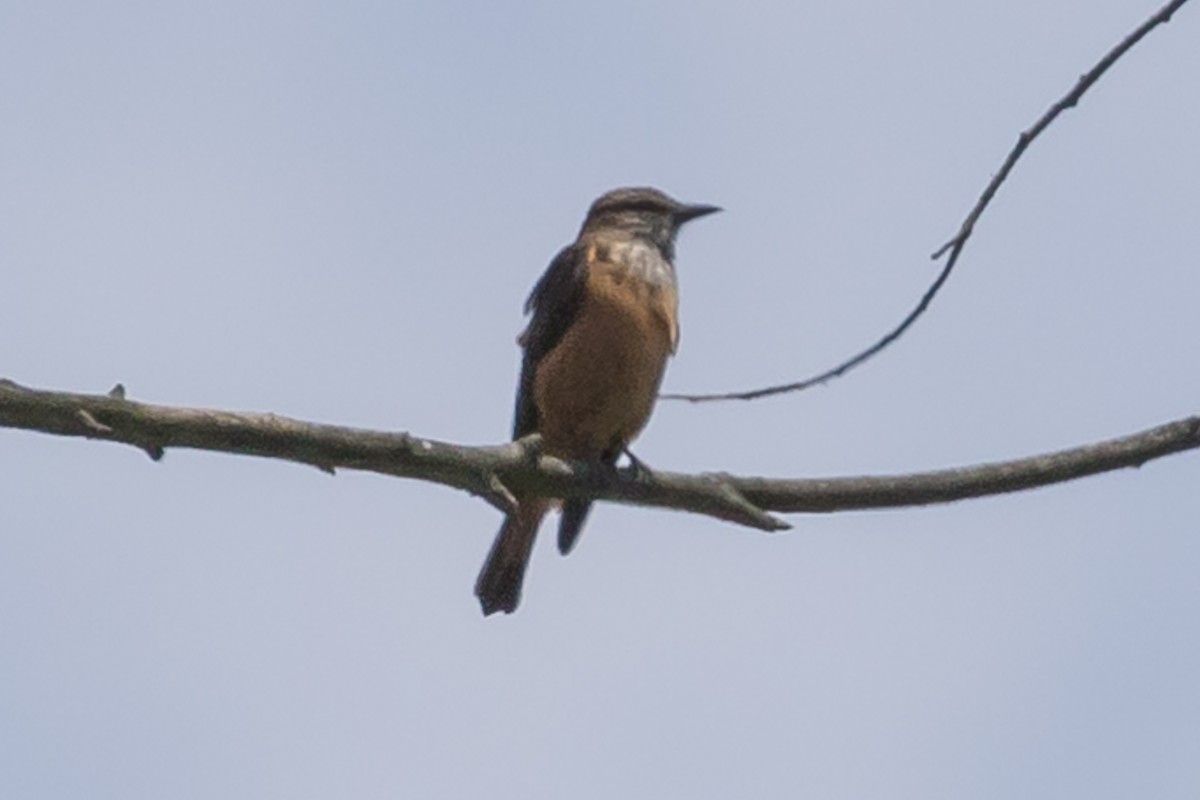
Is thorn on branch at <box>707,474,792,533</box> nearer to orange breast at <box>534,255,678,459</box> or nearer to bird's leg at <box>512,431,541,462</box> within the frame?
bird's leg at <box>512,431,541,462</box>

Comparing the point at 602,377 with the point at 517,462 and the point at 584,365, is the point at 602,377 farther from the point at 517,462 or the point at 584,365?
the point at 517,462

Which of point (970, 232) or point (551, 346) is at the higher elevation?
point (551, 346)

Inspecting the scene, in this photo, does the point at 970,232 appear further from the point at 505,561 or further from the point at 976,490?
the point at 505,561

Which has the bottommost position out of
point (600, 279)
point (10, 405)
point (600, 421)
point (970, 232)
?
point (10, 405)

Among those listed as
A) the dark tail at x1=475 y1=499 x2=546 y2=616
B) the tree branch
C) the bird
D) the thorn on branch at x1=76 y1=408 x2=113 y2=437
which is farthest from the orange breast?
the thorn on branch at x1=76 y1=408 x2=113 y2=437

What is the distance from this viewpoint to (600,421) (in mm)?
7316

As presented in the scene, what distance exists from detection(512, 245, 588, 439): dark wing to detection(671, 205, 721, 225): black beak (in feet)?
3.25

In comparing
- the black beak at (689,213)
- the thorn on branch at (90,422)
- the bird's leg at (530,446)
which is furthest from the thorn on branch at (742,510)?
the black beak at (689,213)

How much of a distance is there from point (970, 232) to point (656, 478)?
4.36 feet

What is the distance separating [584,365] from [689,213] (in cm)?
176

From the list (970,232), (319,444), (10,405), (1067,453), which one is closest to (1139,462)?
(1067,453)

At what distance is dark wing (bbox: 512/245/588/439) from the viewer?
7.64m

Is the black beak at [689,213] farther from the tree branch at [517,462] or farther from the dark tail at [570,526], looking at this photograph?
the tree branch at [517,462]

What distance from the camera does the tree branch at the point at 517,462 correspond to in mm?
4430
